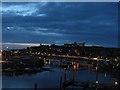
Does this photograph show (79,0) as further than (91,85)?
No

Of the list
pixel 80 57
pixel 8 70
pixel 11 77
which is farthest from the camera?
pixel 80 57

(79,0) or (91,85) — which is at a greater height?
(79,0)

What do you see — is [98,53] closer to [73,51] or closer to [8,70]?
[73,51]

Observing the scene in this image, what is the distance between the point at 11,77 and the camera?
1627 cm

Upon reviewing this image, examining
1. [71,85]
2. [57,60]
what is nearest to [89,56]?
[57,60]

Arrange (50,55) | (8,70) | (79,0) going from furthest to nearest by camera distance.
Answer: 1. (50,55)
2. (8,70)
3. (79,0)

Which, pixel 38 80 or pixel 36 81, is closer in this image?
pixel 36 81

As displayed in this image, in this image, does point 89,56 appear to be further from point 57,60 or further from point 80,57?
point 57,60

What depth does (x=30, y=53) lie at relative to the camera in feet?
119

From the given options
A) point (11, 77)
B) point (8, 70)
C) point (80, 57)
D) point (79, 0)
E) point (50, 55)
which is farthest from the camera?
point (50, 55)

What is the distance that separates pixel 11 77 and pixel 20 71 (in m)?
2.39

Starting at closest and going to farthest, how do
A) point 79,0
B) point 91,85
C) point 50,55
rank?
1. point 79,0
2. point 91,85
3. point 50,55

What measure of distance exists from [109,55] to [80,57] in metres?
4.05

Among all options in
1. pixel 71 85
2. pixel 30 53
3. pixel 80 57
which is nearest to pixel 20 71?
pixel 71 85
